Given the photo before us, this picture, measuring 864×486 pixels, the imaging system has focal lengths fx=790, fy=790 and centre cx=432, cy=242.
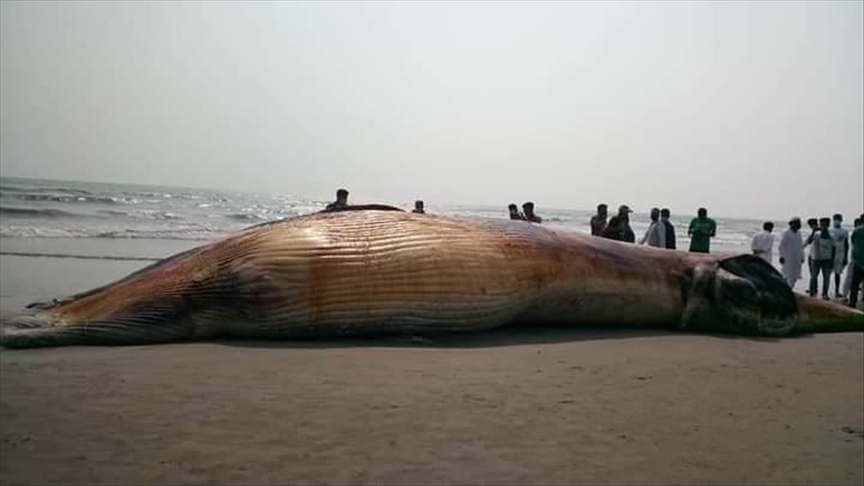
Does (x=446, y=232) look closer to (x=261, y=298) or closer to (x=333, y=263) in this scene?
(x=333, y=263)

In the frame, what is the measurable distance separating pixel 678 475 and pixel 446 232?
13.6ft

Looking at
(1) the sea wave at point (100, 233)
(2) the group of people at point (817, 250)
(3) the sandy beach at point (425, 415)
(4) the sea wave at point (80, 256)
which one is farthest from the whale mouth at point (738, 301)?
(1) the sea wave at point (100, 233)

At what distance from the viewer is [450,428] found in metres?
4.20

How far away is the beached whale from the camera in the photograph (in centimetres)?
666

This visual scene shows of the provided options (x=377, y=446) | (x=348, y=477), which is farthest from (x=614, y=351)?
(x=348, y=477)

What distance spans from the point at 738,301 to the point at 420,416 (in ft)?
16.8

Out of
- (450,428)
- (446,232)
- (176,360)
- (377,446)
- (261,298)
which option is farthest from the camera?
(446,232)

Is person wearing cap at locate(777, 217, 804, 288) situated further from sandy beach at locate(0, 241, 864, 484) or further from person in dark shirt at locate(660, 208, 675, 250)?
sandy beach at locate(0, 241, 864, 484)

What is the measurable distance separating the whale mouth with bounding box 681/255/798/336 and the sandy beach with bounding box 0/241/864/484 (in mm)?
1275

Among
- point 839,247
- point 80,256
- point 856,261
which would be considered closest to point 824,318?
point 856,261

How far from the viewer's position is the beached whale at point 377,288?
666cm

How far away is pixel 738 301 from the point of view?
27.3 feet

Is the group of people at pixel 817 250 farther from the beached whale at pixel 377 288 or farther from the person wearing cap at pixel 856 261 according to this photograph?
the beached whale at pixel 377 288

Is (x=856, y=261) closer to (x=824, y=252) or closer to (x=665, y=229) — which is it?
(x=824, y=252)
